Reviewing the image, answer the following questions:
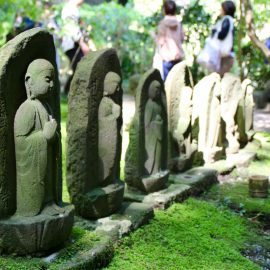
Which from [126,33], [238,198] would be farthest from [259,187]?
[126,33]

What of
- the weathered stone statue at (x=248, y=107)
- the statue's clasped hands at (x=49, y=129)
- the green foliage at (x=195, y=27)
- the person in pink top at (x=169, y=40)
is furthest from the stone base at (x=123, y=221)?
the green foliage at (x=195, y=27)

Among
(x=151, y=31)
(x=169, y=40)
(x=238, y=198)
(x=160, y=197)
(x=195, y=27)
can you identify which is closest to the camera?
(x=160, y=197)

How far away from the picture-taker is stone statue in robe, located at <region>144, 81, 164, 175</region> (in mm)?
4574

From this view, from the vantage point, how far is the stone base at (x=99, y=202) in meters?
3.64

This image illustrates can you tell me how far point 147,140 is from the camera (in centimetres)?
460

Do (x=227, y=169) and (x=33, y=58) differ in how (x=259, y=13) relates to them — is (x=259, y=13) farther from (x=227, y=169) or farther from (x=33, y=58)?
(x=33, y=58)

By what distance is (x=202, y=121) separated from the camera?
243 inches

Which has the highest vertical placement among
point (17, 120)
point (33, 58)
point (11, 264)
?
point (33, 58)

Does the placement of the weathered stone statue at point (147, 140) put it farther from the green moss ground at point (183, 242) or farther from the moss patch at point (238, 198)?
the moss patch at point (238, 198)

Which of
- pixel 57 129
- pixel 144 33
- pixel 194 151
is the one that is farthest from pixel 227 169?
pixel 144 33

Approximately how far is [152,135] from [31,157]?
1.81 m

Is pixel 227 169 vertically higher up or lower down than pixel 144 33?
lower down

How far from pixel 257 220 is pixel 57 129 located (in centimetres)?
247

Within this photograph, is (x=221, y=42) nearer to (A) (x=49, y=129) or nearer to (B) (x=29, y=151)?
(A) (x=49, y=129)
